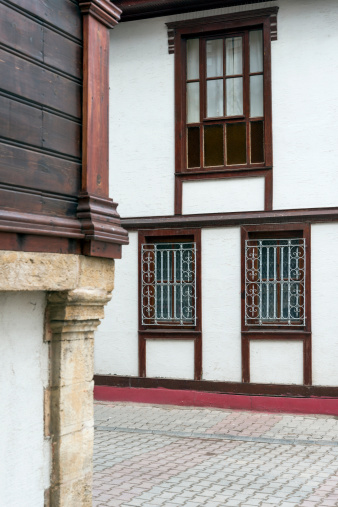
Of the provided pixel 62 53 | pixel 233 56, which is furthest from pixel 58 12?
pixel 233 56

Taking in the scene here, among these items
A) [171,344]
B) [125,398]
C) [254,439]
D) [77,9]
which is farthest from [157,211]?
[77,9]

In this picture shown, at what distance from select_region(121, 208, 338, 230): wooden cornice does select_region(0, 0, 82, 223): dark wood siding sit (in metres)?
6.67

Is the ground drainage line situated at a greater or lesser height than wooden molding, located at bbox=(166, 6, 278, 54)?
lesser

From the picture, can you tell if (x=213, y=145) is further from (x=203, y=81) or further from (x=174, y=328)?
(x=174, y=328)

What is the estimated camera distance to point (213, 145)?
37.8ft

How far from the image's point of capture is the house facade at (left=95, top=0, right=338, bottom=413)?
10750 millimetres

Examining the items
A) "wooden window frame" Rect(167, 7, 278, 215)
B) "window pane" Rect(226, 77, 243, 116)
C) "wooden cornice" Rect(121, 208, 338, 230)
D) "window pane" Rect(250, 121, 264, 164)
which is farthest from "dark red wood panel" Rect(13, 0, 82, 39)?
"window pane" Rect(226, 77, 243, 116)

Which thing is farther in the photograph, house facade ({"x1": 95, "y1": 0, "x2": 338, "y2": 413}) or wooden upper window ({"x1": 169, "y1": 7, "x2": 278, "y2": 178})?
wooden upper window ({"x1": 169, "y1": 7, "x2": 278, "y2": 178})

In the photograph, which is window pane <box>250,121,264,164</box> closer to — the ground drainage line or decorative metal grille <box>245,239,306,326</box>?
decorative metal grille <box>245,239,306,326</box>

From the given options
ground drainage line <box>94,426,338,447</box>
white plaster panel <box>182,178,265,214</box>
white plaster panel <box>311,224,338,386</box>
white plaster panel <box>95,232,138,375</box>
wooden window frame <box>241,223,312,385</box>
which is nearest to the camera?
ground drainage line <box>94,426,338,447</box>

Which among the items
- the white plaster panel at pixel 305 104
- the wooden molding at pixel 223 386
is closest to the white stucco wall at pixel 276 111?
the white plaster panel at pixel 305 104

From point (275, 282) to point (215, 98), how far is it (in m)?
2.92

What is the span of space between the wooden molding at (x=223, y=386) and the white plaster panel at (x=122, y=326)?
0.45 ft

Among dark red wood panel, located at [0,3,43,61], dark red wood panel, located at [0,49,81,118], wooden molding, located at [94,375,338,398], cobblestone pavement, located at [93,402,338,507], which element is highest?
dark red wood panel, located at [0,3,43,61]
